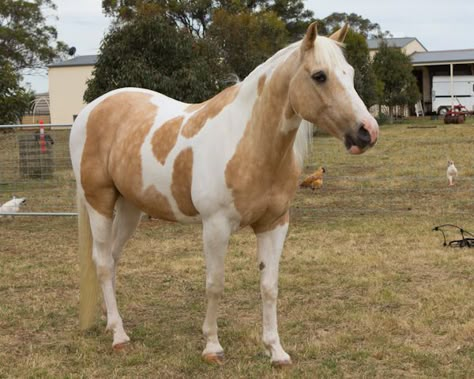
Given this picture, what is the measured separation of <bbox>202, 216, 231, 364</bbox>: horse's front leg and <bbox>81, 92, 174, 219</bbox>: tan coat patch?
46cm

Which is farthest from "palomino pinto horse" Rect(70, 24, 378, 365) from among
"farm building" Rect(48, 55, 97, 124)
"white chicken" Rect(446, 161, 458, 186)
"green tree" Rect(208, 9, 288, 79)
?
"farm building" Rect(48, 55, 97, 124)

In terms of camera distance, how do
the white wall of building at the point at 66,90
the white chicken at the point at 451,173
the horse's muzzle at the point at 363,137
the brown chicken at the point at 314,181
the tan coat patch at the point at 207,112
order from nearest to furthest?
the horse's muzzle at the point at 363,137 → the tan coat patch at the point at 207,112 → the white chicken at the point at 451,173 → the brown chicken at the point at 314,181 → the white wall of building at the point at 66,90

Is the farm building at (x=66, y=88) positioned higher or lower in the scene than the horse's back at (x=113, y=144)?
higher

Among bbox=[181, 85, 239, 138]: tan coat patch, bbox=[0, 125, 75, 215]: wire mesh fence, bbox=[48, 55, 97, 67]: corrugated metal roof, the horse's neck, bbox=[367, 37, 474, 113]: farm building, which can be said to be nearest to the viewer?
the horse's neck

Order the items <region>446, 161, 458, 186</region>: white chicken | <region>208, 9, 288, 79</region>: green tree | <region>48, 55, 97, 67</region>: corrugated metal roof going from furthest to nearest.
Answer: <region>48, 55, 97, 67</region>: corrugated metal roof → <region>208, 9, 288, 79</region>: green tree → <region>446, 161, 458, 186</region>: white chicken

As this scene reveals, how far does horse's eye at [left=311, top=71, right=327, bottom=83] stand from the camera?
299 cm

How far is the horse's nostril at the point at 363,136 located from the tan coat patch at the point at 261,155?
0.56 metres

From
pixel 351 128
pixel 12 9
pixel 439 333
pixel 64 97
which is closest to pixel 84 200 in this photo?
pixel 351 128

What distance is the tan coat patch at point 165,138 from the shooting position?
373cm

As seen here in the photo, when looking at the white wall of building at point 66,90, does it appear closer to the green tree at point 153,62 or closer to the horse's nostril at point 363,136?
the green tree at point 153,62

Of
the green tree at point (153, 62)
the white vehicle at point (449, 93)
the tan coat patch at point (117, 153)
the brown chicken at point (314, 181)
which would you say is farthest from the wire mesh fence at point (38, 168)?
the white vehicle at point (449, 93)

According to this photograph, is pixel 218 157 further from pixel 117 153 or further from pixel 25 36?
pixel 25 36

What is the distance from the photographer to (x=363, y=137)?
9.39ft

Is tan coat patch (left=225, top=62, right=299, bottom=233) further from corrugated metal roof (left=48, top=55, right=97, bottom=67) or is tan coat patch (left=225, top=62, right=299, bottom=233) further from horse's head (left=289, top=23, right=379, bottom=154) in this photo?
corrugated metal roof (left=48, top=55, right=97, bottom=67)
